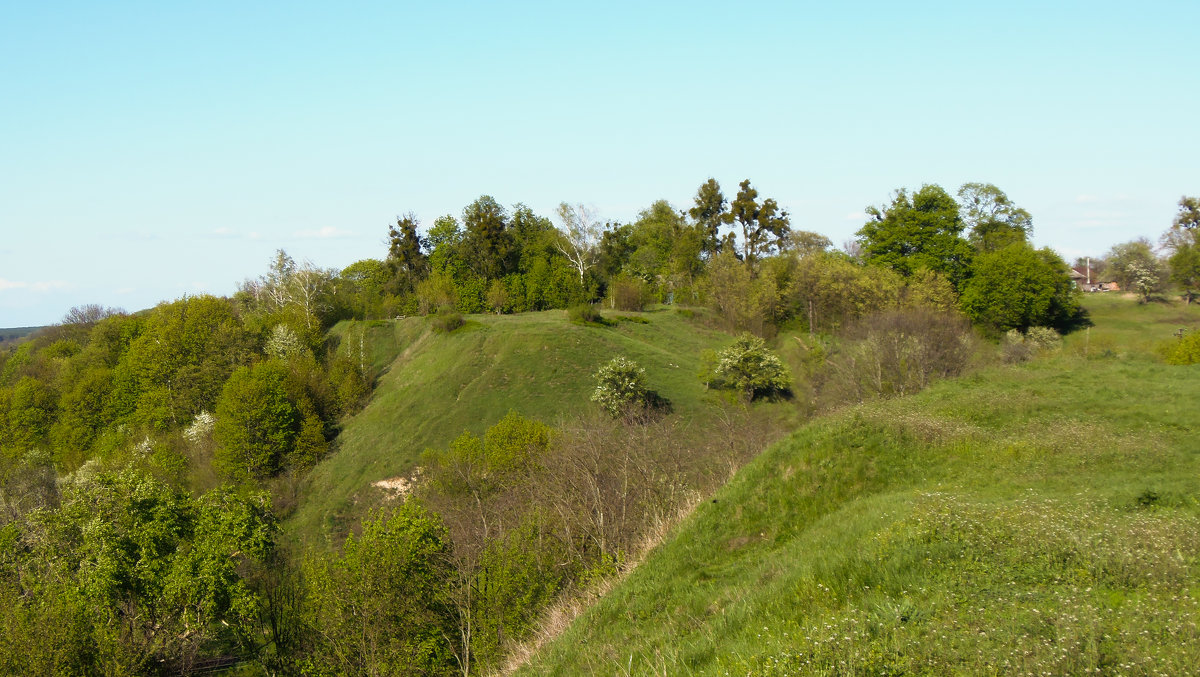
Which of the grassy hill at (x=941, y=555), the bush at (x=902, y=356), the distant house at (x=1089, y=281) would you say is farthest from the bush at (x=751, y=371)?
the distant house at (x=1089, y=281)

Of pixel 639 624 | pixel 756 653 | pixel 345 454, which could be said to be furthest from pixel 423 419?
pixel 756 653

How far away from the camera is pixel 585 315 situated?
64.2m

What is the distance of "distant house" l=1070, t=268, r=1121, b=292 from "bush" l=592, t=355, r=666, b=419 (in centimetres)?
7471

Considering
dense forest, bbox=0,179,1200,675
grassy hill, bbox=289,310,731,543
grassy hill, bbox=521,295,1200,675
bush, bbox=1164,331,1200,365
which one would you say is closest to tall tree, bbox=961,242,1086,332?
dense forest, bbox=0,179,1200,675

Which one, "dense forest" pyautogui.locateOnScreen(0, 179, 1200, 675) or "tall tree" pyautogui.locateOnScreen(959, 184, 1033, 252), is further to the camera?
"tall tree" pyautogui.locateOnScreen(959, 184, 1033, 252)

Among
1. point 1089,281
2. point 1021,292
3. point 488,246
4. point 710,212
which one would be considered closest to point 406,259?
point 488,246

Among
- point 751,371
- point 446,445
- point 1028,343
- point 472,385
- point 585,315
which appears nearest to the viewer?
point 446,445

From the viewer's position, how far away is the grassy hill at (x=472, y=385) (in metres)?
47.0

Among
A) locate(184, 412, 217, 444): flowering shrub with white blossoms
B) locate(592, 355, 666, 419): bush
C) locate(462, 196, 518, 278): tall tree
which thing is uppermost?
locate(462, 196, 518, 278): tall tree

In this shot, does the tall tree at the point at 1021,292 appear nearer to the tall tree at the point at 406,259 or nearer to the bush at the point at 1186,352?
the bush at the point at 1186,352

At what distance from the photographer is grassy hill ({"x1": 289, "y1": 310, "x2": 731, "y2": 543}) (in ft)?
154

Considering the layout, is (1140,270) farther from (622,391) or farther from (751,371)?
(622,391)

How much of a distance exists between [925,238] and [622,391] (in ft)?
122

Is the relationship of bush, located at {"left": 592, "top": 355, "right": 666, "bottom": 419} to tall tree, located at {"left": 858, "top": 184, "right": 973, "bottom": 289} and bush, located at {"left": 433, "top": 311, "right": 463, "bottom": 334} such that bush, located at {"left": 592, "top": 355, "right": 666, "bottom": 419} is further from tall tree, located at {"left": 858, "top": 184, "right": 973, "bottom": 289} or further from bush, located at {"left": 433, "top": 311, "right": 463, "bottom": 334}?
tall tree, located at {"left": 858, "top": 184, "right": 973, "bottom": 289}
